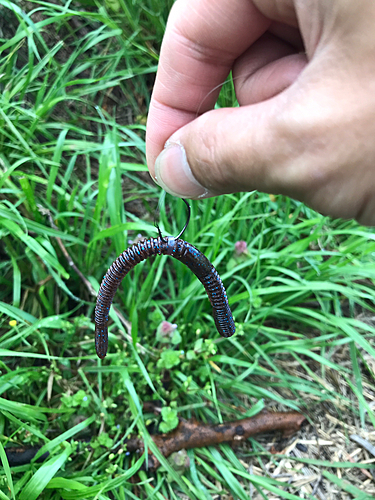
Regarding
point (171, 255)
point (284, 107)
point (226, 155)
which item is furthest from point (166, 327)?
point (284, 107)

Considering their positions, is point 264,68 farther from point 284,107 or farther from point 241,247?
point 241,247

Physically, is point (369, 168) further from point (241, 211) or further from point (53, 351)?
point (53, 351)

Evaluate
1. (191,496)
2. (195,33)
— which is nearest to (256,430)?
(191,496)

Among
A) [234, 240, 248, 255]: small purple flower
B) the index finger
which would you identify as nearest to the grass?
[234, 240, 248, 255]: small purple flower

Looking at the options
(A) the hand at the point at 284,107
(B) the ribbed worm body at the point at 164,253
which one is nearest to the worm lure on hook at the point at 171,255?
(B) the ribbed worm body at the point at 164,253

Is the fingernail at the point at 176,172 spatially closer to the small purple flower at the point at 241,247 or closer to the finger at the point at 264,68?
the finger at the point at 264,68

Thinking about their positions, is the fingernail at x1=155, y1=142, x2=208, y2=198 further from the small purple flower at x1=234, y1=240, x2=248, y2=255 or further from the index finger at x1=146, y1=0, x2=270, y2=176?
the small purple flower at x1=234, y1=240, x2=248, y2=255
